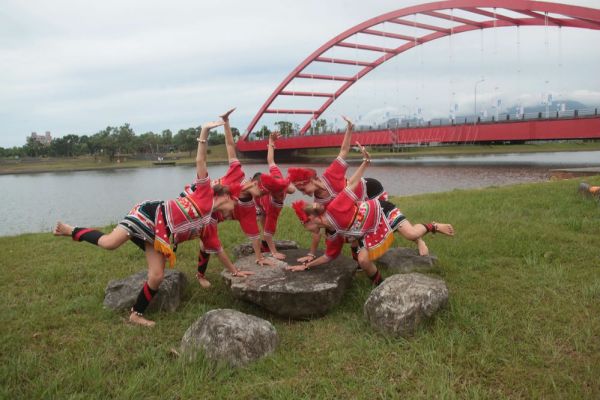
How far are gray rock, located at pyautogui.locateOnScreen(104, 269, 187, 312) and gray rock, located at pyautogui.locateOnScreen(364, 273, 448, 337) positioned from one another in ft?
6.57

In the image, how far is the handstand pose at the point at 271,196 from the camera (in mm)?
4880

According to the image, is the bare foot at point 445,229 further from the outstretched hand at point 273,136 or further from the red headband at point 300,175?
the outstretched hand at point 273,136

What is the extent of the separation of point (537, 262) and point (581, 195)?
4449 millimetres

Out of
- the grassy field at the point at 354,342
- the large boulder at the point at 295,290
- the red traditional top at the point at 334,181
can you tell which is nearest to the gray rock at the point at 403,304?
the grassy field at the point at 354,342

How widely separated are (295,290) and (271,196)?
1.59 m

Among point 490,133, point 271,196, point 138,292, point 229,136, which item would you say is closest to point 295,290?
point 271,196

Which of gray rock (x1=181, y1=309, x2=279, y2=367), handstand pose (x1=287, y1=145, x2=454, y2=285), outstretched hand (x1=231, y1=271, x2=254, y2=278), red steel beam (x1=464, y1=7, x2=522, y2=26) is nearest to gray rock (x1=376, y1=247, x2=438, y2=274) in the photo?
handstand pose (x1=287, y1=145, x2=454, y2=285)

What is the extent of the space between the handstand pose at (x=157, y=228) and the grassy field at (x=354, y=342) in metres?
0.43

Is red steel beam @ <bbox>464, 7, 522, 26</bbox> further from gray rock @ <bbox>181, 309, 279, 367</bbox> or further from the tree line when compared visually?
the tree line

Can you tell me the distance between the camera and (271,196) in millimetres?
5297

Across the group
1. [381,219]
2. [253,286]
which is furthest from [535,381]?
[253,286]

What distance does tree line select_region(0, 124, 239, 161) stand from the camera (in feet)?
192

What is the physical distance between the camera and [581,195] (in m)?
8.49

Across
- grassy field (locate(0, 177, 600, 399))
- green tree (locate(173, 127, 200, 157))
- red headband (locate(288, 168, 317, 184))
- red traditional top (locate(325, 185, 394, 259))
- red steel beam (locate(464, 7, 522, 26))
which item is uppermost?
red steel beam (locate(464, 7, 522, 26))
